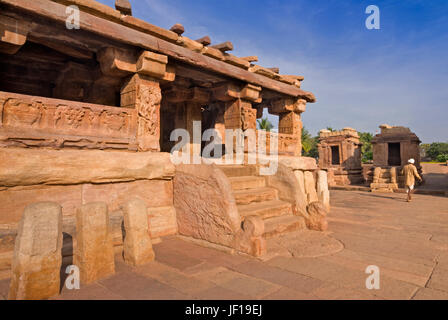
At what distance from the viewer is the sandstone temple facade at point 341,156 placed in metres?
18.1

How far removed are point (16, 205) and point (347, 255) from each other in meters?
3.70

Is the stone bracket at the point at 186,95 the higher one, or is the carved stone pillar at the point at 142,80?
the stone bracket at the point at 186,95

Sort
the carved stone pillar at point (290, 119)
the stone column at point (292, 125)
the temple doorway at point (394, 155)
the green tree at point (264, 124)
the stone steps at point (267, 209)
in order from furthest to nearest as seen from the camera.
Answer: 1. the green tree at point (264, 124)
2. the temple doorway at point (394, 155)
3. the stone column at point (292, 125)
4. the carved stone pillar at point (290, 119)
5. the stone steps at point (267, 209)

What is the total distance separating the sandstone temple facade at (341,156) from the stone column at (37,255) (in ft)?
54.7

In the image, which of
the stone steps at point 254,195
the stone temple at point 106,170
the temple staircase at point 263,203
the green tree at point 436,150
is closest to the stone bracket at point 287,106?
the stone temple at point 106,170

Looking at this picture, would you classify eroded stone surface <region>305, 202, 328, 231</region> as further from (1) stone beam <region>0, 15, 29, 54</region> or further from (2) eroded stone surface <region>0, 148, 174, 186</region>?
(1) stone beam <region>0, 15, 29, 54</region>

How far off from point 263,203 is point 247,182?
0.50 metres

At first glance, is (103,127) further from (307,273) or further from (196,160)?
(307,273)

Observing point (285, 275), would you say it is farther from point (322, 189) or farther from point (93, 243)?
point (322, 189)

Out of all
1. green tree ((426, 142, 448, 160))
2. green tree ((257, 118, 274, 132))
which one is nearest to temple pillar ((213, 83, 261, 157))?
green tree ((257, 118, 274, 132))

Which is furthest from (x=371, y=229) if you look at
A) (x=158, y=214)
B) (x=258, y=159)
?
(x=158, y=214)

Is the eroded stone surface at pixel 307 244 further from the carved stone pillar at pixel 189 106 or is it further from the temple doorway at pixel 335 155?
the temple doorway at pixel 335 155

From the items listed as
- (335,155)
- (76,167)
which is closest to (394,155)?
(335,155)

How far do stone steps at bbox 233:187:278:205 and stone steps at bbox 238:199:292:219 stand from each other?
66 millimetres
